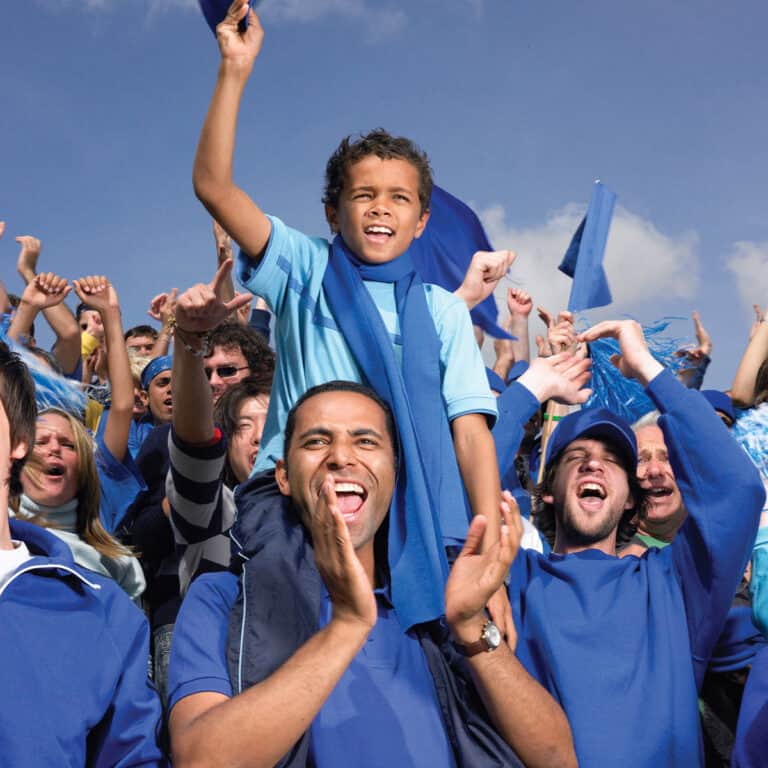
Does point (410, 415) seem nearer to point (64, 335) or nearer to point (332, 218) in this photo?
point (332, 218)

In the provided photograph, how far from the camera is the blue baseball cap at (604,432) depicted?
12.7 feet

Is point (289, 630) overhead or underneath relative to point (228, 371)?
underneath

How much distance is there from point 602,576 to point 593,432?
0.76m

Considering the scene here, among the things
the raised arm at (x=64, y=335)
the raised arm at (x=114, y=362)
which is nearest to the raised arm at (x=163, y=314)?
the raised arm at (x=64, y=335)

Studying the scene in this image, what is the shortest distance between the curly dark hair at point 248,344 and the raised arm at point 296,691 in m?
2.69

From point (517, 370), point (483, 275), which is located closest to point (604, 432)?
point (483, 275)

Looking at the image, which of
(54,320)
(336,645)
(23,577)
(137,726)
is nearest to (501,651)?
(336,645)

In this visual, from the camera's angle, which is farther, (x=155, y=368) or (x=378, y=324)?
(x=155, y=368)

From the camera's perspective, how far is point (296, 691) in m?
2.11

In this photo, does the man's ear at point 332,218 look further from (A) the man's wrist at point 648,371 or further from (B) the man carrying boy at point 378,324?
(A) the man's wrist at point 648,371

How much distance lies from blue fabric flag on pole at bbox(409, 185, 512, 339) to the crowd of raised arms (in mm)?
360

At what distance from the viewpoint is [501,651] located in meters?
2.47

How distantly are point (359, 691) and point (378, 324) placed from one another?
3.66 feet

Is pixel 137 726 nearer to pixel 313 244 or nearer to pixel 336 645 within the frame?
pixel 336 645
